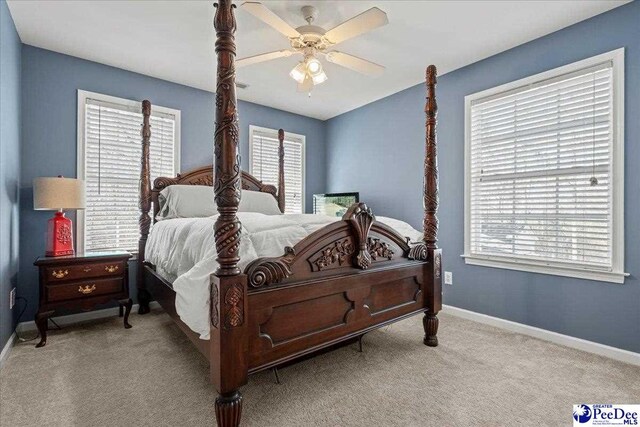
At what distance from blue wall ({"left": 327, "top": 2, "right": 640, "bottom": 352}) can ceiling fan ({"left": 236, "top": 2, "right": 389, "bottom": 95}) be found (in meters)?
1.37

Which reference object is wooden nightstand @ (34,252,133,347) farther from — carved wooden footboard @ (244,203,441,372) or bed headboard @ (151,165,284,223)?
carved wooden footboard @ (244,203,441,372)

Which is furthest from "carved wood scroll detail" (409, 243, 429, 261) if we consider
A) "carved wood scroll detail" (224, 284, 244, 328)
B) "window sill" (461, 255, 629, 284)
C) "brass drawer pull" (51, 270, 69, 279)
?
"brass drawer pull" (51, 270, 69, 279)

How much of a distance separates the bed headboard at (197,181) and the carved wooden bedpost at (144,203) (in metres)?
0.09

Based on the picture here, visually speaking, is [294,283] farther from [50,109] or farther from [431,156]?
[50,109]

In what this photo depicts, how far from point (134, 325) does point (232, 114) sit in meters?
2.56

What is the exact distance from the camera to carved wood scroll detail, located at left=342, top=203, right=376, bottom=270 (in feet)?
6.46

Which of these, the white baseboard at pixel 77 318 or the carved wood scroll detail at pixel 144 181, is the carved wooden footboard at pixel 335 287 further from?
the white baseboard at pixel 77 318

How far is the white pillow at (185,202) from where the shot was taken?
313 centimetres

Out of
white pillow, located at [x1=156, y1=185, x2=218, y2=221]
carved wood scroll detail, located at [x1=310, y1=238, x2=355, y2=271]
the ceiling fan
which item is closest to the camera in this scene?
carved wood scroll detail, located at [x1=310, y1=238, x2=355, y2=271]

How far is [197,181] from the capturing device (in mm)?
3629

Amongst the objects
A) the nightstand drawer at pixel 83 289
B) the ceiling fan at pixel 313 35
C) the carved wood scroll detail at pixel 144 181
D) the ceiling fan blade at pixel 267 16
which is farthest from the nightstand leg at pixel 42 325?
the ceiling fan blade at pixel 267 16

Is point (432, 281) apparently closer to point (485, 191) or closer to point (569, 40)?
point (485, 191)

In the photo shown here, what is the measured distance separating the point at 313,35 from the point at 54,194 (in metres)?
2.48

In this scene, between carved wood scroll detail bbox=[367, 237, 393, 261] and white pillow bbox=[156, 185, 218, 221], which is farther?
white pillow bbox=[156, 185, 218, 221]
